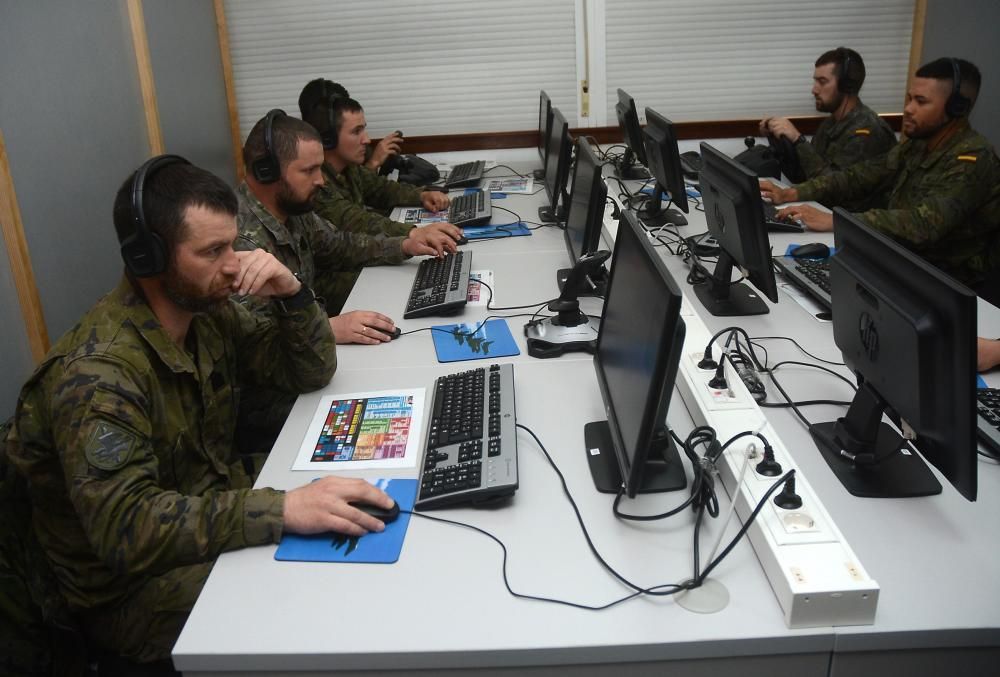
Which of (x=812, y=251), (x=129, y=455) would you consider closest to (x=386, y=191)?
(x=812, y=251)

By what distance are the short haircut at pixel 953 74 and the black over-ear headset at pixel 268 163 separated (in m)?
2.38

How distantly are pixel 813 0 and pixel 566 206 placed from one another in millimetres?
2438

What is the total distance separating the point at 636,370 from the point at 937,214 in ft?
6.77

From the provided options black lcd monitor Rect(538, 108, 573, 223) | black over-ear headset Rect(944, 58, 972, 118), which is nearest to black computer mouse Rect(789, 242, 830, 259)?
black lcd monitor Rect(538, 108, 573, 223)

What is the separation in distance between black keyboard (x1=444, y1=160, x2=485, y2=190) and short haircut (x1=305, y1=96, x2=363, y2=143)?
63cm

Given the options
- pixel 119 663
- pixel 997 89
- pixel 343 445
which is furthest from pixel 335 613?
pixel 997 89

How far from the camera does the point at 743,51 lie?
428 centimetres

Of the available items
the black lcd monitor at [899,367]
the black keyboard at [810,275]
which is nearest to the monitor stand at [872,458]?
the black lcd monitor at [899,367]

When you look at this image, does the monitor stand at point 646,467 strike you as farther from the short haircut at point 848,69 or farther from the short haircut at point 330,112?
the short haircut at point 848,69

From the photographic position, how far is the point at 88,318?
54.1 inches

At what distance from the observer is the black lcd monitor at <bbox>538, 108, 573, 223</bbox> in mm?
2630

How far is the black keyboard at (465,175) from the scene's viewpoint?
3924mm

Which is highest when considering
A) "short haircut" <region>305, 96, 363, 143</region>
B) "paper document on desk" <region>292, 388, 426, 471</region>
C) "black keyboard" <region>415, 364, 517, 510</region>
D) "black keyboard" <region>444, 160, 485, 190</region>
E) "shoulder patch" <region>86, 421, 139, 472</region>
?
"short haircut" <region>305, 96, 363, 143</region>

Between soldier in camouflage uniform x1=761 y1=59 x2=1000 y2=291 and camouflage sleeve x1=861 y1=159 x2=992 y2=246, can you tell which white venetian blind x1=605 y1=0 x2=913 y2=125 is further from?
camouflage sleeve x1=861 y1=159 x2=992 y2=246
